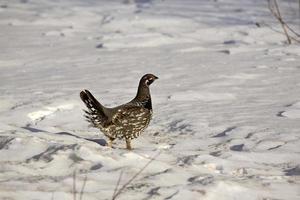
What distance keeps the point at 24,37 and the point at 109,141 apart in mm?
7178

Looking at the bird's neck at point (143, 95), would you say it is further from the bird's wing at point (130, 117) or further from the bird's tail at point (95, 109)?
the bird's tail at point (95, 109)

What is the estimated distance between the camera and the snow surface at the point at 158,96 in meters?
4.81

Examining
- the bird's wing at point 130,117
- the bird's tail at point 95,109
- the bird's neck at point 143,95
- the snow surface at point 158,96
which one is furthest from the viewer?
the bird's neck at point 143,95

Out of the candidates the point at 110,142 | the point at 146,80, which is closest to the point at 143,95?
the point at 146,80

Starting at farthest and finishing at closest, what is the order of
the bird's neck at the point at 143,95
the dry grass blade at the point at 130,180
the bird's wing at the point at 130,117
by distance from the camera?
the bird's neck at the point at 143,95 → the bird's wing at the point at 130,117 → the dry grass blade at the point at 130,180

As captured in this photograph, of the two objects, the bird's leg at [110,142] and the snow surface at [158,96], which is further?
the bird's leg at [110,142]

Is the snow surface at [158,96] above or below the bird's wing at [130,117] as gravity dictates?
below

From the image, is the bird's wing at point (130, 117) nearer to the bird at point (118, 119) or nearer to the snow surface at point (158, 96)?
the bird at point (118, 119)

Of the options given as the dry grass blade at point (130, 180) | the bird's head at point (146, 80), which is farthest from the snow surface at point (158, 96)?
the bird's head at point (146, 80)

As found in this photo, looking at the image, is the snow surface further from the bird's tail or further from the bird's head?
the bird's head

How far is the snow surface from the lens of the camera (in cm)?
481

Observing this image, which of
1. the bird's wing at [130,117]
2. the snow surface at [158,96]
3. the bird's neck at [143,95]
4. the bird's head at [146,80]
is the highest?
the bird's head at [146,80]

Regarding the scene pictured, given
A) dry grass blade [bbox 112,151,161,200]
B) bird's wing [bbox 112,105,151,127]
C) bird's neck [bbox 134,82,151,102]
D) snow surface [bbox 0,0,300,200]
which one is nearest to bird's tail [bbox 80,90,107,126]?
bird's wing [bbox 112,105,151,127]

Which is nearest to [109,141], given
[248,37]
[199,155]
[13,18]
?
[199,155]
